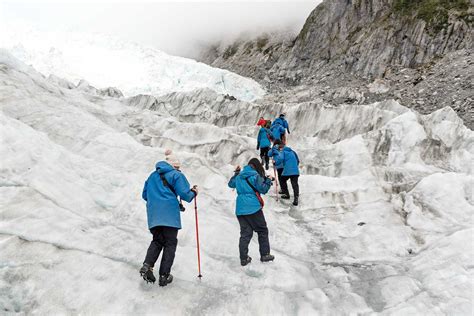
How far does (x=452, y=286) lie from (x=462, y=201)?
3779 millimetres

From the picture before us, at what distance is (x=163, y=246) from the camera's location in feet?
18.6

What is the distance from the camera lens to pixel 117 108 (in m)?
24.2

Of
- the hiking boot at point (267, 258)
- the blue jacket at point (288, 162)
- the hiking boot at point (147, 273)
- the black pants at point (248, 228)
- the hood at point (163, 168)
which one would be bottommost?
the hiking boot at point (267, 258)

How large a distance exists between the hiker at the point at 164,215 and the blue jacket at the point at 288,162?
4923 millimetres

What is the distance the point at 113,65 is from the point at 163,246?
1805 inches

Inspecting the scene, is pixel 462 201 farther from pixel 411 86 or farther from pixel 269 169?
pixel 411 86

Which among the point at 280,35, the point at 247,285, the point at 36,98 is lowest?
the point at 247,285

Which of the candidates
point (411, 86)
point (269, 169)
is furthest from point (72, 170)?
point (411, 86)

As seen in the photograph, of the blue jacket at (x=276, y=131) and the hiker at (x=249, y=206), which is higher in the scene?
the blue jacket at (x=276, y=131)

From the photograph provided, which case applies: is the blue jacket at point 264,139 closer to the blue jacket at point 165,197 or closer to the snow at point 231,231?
the snow at point 231,231

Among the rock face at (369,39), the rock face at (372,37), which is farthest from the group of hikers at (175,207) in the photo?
the rock face at (372,37)

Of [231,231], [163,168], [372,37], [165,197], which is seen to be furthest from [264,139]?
[372,37]

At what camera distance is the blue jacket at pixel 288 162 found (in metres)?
10.2

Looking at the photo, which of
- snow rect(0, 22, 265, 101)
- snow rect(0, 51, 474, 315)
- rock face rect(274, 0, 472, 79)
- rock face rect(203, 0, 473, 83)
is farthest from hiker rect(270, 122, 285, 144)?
rock face rect(274, 0, 472, 79)
